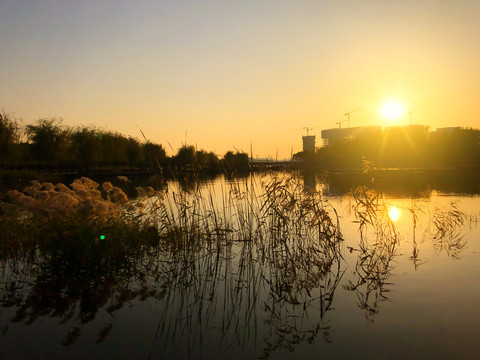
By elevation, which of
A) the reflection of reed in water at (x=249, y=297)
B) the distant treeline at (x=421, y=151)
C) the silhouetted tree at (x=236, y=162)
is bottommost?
the reflection of reed in water at (x=249, y=297)

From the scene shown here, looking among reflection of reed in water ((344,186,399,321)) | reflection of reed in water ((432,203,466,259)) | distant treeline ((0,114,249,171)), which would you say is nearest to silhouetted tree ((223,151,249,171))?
reflection of reed in water ((344,186,399,321))

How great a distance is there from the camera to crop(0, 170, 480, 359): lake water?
20.1 ft

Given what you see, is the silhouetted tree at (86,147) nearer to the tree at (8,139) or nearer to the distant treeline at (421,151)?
the tree at (8,139)

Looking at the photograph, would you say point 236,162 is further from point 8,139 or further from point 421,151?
point 421,151

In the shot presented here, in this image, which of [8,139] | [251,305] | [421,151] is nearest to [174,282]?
[251,305]

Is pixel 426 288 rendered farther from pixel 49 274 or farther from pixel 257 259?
pixel 49 274

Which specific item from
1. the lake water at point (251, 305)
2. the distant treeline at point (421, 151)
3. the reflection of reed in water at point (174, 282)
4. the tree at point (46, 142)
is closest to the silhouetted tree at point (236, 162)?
the reflection of reed in water at point (174, 282)

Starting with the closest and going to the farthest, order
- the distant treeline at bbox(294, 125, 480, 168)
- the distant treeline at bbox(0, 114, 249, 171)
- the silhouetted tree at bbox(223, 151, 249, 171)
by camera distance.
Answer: the silhouetted tree at bbox(223, 151, 249, 171)
the distant treeline at bbox(0, 114, 249, 171)
the distant treeline at bbox(294, 125, 480, 168)

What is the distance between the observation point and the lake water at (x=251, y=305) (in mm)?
6129

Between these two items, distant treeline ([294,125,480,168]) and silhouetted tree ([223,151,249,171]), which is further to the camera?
distant treeline ([294,125,480,168])

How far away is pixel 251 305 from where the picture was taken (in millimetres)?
7938

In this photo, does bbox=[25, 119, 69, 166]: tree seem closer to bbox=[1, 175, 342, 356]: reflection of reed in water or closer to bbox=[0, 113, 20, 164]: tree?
bbox=[0, 113, 20, 164]: tree

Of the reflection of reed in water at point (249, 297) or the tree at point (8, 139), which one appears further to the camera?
the tree at point (8, 139)

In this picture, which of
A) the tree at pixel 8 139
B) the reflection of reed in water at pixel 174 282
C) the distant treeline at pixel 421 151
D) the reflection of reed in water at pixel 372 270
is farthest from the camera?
the distant treeline at pixel 421 151
